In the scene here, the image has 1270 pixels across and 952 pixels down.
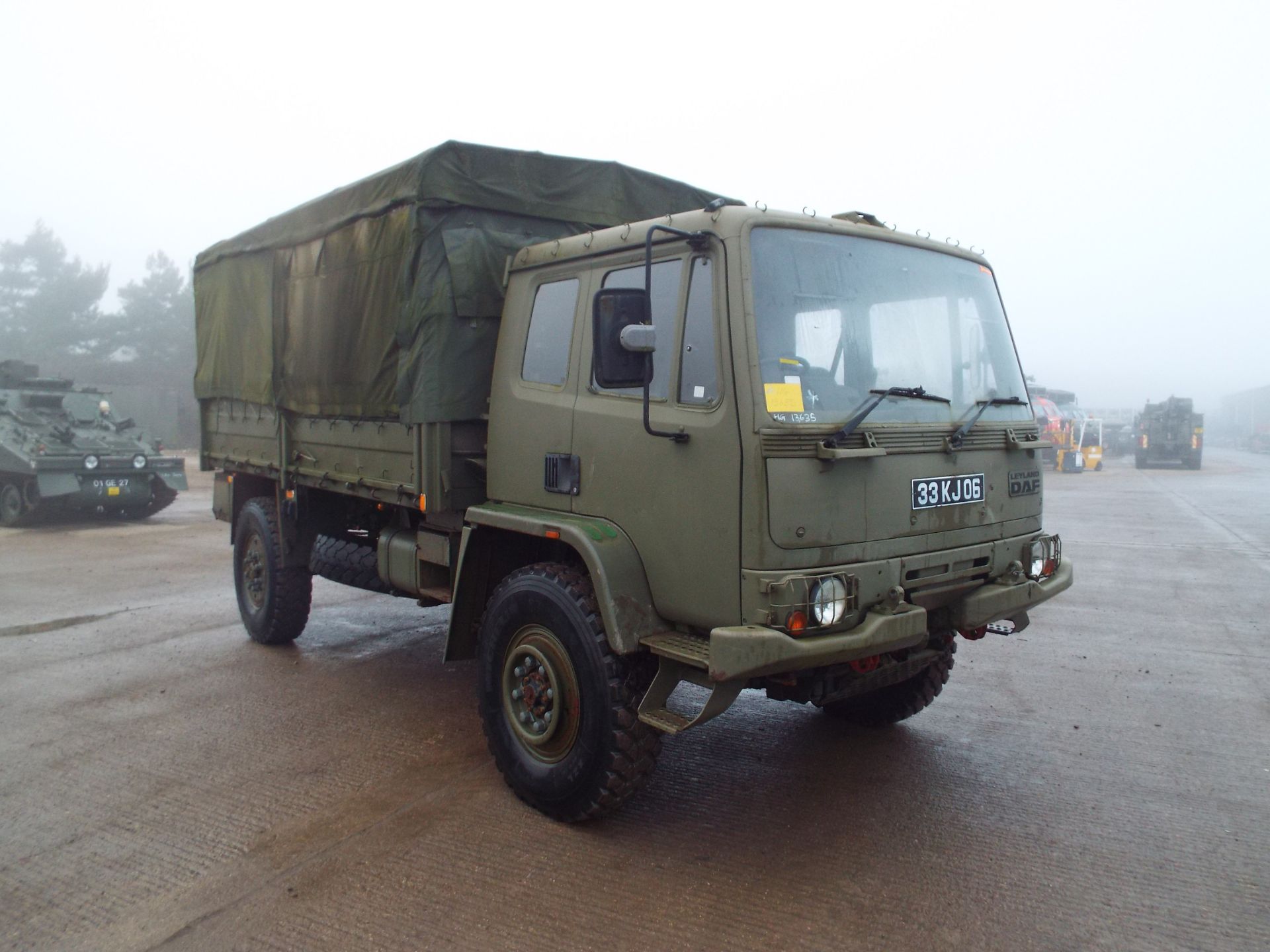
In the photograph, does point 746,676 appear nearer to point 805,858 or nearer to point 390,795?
point 805,858

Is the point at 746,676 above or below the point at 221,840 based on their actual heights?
above

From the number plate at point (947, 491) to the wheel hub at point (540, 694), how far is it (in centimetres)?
153

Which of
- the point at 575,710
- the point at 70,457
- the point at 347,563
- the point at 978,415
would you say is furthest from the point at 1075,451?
the point at 575,710

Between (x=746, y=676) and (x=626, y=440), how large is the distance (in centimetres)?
104

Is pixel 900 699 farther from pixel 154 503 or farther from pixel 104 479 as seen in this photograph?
pixel 154 503

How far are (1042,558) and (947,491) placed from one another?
77 centimetres

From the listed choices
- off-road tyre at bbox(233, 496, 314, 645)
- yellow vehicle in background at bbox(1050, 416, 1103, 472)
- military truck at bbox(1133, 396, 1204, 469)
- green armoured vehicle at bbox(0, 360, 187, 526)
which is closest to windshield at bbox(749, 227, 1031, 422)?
off-road tyre at bbox(233, 496, 314, 645)

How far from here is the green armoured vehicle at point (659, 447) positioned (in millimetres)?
3400

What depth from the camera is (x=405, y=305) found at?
15.8 feet

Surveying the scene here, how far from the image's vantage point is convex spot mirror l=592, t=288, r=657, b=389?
11.5 feet

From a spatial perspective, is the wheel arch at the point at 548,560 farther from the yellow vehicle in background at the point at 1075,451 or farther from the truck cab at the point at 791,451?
the yellow vehicle in background at the point at 1075,451

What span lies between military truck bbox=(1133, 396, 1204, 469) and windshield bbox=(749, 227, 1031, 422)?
2917 cm

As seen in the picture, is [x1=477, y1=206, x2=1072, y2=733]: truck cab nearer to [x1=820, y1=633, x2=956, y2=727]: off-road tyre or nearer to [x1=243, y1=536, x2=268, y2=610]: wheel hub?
[x1=820, y1=633, x2=956, y2=727]: off-road tyre

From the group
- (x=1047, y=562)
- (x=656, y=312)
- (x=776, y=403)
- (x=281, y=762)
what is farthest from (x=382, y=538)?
(x=1047, y=562)
